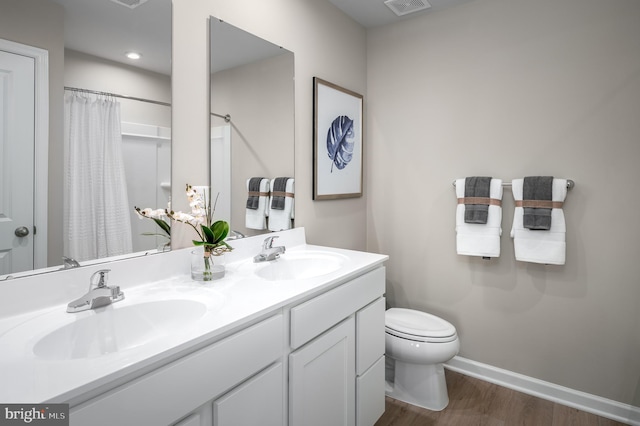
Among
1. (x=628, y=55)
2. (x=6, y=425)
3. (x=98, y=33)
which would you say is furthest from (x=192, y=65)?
(x=628, y=55)

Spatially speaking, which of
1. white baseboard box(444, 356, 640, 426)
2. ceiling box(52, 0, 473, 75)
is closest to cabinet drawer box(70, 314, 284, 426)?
ceiling box(52, 0, 473, 75)

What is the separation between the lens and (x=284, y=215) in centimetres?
203

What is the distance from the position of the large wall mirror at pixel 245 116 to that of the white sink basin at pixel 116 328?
0.60 metres

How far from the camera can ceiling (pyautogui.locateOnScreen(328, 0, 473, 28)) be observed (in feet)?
7.67

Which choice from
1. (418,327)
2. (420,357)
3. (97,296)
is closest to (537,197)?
(418,327)

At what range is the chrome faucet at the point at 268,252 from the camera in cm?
175

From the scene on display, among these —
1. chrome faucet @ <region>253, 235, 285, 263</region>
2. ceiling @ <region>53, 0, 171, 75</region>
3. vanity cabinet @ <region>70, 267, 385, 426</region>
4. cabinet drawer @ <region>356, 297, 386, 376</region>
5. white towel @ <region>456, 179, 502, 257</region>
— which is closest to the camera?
vanity cabinet @ <region>70, 267, 385, 426</region>

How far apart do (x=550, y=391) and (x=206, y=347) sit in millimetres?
2183

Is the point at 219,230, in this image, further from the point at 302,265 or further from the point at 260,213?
the point at 302,265

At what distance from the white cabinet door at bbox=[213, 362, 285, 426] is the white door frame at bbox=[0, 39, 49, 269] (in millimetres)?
736

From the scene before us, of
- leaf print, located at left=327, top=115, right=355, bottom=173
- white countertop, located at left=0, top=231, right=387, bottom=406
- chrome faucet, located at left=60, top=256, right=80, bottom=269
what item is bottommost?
white countertop, located at left=0, top=231, right=387, bottom=406

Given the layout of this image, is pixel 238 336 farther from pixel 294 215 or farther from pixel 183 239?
pixel 294 215

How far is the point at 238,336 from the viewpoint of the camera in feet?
3.36

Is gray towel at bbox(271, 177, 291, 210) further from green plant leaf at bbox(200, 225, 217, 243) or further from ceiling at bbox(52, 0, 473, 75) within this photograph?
ceiling at bbox(52, 0, 473, 75)
